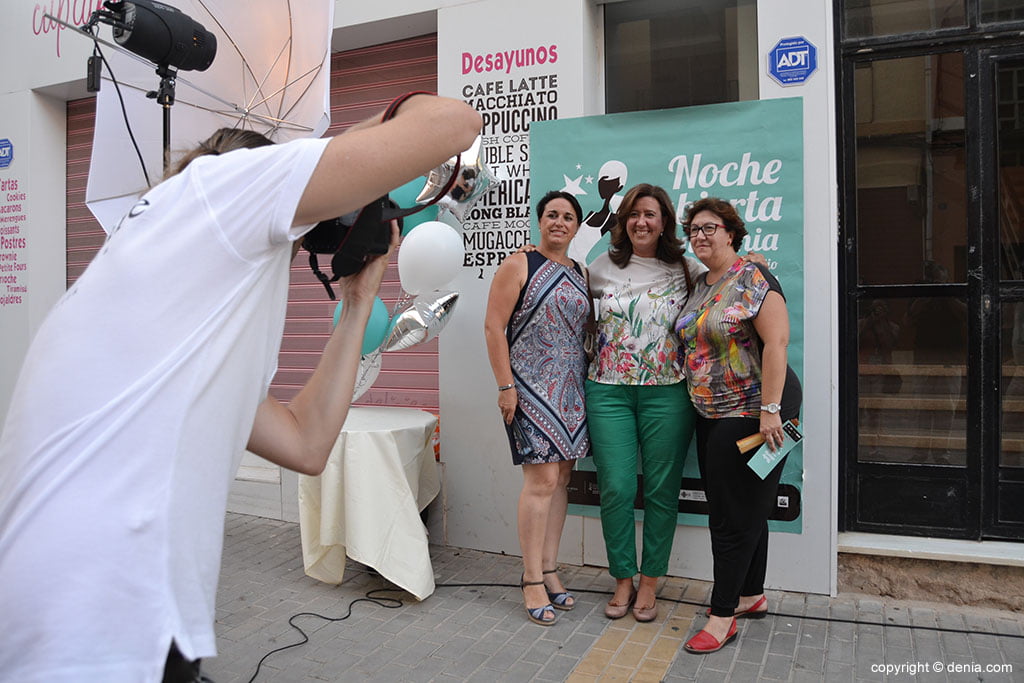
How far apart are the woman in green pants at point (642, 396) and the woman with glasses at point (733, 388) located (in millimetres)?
202

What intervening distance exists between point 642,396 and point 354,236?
2.82 m

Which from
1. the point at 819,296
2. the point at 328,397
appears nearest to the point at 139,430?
the point at 328,397

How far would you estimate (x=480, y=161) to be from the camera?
4.60 meters

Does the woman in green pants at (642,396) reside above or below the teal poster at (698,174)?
below

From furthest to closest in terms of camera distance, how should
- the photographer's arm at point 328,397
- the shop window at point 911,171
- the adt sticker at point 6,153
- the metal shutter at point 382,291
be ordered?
the adt sticker at point 6,153, the metal shutter at point 382,291, the shop window at point 911,171, the photographer's arm at point 328,397

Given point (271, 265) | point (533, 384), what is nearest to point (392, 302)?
point (533, 384)

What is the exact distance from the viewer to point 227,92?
3652mm

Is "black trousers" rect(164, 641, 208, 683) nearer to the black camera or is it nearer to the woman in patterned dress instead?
the black camera

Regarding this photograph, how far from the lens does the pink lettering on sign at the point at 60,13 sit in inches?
259

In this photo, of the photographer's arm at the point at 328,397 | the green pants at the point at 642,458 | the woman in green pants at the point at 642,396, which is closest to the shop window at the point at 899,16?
the woman in green pants at the point at 642,396

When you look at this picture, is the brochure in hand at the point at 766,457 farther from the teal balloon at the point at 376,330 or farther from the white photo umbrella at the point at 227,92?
the white photo umbrella at the point at 227,92

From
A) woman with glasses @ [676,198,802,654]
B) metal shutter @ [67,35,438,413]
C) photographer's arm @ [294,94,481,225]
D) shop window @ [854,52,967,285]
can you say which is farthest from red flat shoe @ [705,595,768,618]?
photographer's arm @ [294,94,481,225]

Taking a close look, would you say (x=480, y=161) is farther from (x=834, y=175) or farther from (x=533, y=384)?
(x=834, y=175)

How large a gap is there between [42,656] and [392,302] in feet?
15.3
